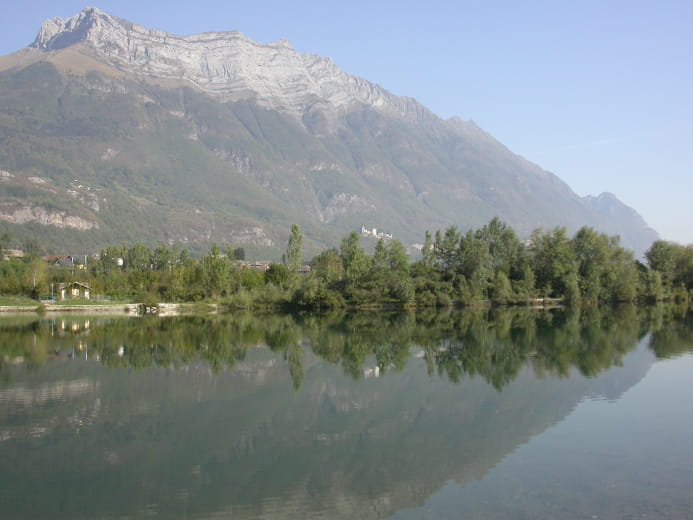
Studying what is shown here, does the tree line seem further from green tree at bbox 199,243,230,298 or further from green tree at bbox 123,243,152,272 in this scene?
green tree at bbox 123,243,152,272

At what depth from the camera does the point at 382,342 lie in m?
42.4

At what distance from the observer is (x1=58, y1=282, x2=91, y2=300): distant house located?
94.1 metres

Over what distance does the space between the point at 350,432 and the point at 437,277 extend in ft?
224

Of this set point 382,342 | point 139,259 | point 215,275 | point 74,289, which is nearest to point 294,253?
point 215,275

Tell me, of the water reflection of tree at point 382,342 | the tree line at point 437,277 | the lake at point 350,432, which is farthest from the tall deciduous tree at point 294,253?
the lake at point 350,432

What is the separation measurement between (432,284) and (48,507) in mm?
73332

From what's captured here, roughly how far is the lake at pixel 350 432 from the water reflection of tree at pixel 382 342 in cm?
35

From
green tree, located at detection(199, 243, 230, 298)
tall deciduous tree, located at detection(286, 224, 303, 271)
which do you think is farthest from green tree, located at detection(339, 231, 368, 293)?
green tree, located at detection(199, 243, 230, 298)

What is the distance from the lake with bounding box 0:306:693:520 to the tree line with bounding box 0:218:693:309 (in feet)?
145

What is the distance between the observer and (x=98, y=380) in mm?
27766

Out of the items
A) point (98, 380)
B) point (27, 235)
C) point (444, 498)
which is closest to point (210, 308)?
Answer: point (98, 380)

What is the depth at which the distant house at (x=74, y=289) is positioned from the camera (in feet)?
309

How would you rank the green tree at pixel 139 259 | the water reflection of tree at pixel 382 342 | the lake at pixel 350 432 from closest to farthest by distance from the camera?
1. the lake at pixel 350 432
2. the water reflection of tree at pixel 382 342
3. the green tree at pixel 139 259

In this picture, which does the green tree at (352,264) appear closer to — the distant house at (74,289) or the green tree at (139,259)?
the distant house at (74,289)
